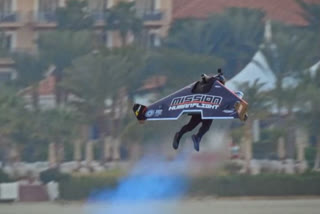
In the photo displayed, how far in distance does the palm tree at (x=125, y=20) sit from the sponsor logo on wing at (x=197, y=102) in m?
46.1

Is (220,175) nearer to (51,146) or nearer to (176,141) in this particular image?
(51,146)

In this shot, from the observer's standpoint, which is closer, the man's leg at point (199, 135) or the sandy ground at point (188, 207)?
the man's leg at point (199, 135)

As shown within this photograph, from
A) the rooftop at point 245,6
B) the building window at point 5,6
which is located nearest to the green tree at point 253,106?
the rooftop at point 245,6

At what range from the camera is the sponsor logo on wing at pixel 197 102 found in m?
19.2

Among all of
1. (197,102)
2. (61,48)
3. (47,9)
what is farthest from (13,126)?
(197,102)

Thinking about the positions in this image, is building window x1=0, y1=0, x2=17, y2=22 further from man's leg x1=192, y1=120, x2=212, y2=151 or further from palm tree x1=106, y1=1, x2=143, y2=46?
man's leg x1=192, y1=120, x2=212, y2=151

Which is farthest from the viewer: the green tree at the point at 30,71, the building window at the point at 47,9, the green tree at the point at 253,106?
the building window at the point at 47,9

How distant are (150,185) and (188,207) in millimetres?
2353

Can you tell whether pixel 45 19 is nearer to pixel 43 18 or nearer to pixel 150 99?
pixel 43 18

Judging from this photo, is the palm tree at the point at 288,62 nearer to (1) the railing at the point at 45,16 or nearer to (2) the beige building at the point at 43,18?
(2) the beige building at the point at 43,18

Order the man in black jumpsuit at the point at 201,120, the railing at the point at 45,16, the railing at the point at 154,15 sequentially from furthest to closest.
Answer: the railing at the point at 154,15, the railing at the point at 45,16, the man in black jumpsuit at the point at 201,120

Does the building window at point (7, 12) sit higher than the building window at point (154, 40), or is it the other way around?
the building window at point (7, 12)

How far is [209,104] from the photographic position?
19266 millimetres

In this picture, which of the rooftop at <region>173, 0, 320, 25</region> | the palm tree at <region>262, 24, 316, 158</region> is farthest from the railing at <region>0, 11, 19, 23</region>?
the palm tree at <region>262, 24, 316, 158</region>
